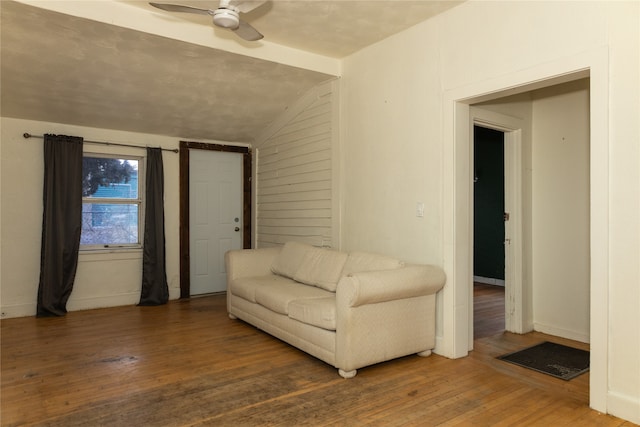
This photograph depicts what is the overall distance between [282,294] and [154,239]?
2.54 metres

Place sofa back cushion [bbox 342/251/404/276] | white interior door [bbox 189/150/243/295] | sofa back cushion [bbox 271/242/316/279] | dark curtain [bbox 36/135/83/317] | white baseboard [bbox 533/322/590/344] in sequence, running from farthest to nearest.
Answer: white interior door [bbox 189/150/243/295], dark curtain [bbox 36/135/83/317], sofa back cushion [bbox 271/242/316/279], white baseboard [bbox 533/322/590/344], sofa back cushion [bbox 342/251/404/276]

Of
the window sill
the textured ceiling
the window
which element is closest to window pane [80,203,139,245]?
the window

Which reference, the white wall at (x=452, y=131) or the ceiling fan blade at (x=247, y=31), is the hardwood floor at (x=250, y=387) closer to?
the white wall at (x=452, y=131)

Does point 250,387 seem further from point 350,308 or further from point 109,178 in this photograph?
point 109,178

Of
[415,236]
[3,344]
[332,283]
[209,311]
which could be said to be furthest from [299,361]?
[3,344]

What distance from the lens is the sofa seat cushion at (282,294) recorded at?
3.60m

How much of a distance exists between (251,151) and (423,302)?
3911mm

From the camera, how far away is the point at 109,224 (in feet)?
17.7

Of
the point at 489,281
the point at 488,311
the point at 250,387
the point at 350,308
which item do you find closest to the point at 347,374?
the point at 350,308

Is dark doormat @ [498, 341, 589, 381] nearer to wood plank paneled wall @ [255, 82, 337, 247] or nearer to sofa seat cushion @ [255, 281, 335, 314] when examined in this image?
sofa seat cushion @ [255, 281, 335, 314]

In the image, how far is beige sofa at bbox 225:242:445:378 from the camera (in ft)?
9.62

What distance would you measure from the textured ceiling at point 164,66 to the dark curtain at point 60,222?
15.5 inches

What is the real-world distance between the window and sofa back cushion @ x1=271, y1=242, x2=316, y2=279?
2102 millimetres

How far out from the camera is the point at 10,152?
4684 millimetres
